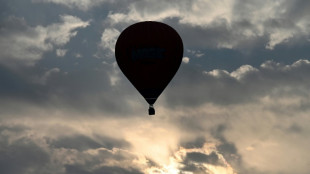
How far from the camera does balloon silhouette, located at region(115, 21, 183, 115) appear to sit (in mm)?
64125

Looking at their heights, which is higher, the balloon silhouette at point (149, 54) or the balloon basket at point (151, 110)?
the balloon silhouette at point (149, 54)

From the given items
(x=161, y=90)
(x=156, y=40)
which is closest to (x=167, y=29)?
(x=156, y=40)

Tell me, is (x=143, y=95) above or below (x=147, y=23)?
below

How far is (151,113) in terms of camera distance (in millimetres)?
61969

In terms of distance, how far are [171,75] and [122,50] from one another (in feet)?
19.2

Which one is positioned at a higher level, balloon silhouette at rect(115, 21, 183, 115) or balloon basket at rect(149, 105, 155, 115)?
balloon silhouette at rect(115, 21, 183, 115)

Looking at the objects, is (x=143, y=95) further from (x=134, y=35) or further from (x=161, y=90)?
(x=134, y=35)

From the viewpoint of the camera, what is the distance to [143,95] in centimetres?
6469

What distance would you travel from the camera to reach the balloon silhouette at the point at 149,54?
210ft

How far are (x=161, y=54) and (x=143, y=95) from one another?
463 cm

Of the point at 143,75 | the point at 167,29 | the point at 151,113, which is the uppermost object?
the point at 167,29

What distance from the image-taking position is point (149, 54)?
64188 millimetres

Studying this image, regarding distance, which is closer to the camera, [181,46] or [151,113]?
[151,113]

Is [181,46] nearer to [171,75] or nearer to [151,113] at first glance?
[171,75]
